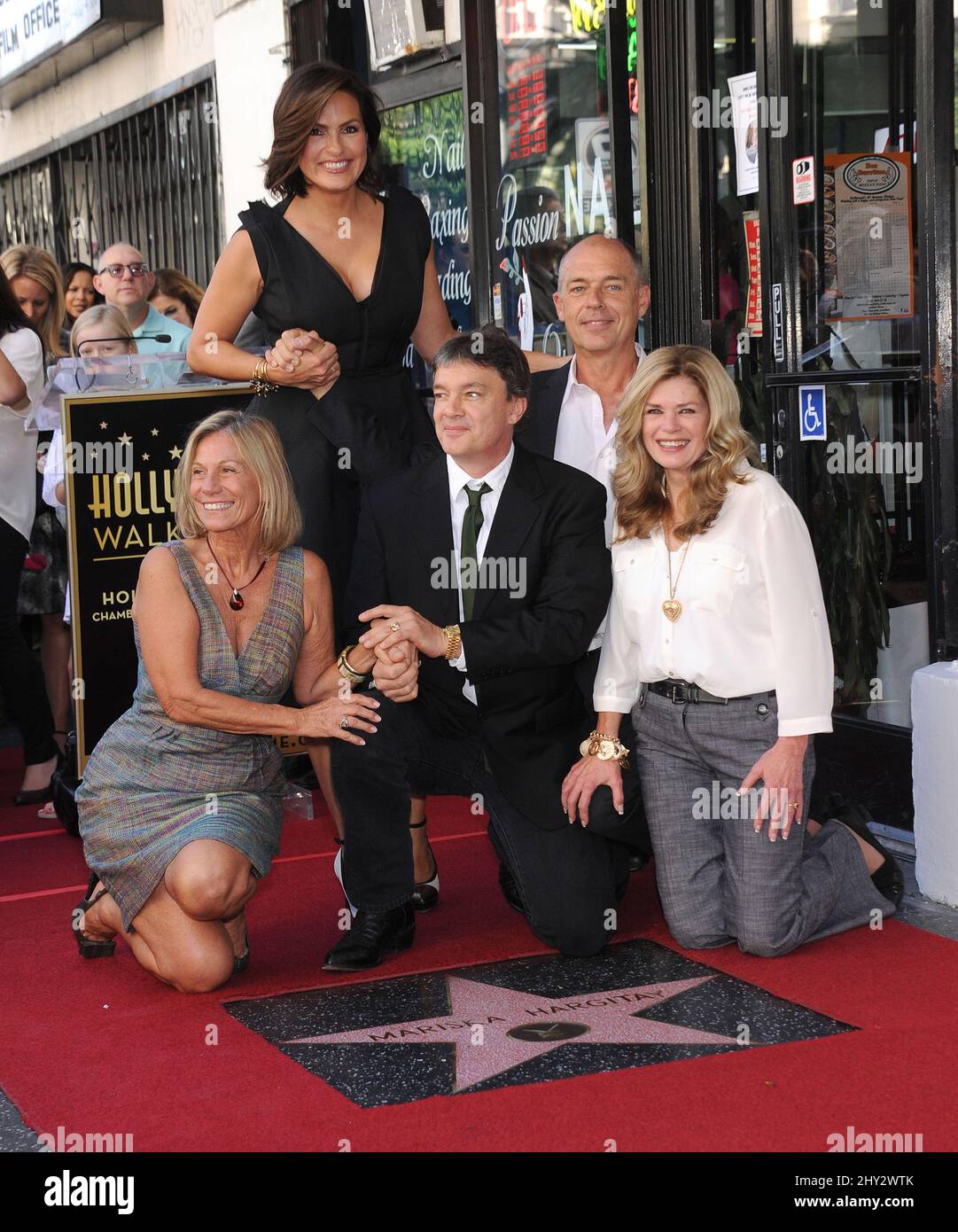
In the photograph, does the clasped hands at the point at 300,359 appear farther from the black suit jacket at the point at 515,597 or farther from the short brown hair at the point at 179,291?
the short brown hair at the point at 179,291

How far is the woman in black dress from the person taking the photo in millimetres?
3934

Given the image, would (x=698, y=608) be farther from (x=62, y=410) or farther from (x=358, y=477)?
(x=62, y=410)

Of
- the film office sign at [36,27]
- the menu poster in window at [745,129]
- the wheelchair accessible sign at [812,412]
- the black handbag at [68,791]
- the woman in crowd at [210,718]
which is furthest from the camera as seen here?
the film office sign at [36,27]

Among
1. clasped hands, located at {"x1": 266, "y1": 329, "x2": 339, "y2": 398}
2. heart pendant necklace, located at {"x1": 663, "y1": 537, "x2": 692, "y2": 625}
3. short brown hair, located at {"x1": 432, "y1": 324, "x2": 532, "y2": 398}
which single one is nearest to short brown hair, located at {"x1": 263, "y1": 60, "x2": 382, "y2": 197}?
clasped hands, located at {"x1": 266, "y1": 329, "x2": 339, "y2": 398}

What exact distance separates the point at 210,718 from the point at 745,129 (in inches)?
106

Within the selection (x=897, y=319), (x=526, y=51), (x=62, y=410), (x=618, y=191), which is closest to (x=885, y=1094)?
(x=897, y=319)

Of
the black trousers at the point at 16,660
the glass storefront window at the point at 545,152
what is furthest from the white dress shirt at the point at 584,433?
the black trousers at the point at 16,660

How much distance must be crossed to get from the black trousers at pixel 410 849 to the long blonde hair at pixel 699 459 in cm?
70

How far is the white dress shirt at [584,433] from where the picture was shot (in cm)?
418

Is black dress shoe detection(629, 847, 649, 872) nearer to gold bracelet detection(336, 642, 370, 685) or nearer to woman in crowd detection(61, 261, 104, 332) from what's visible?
gold bracelet detection(336, 642, 370, 685)

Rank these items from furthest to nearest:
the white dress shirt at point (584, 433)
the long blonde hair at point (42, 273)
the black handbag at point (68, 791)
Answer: the long blonde hair at point (42, 273)
the black handbag at point (68, 791)
the white dress shirt at point (584, 433)

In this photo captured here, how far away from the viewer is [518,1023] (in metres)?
3.24

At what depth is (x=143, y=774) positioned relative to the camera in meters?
3.62

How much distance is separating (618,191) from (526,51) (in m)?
1.06
